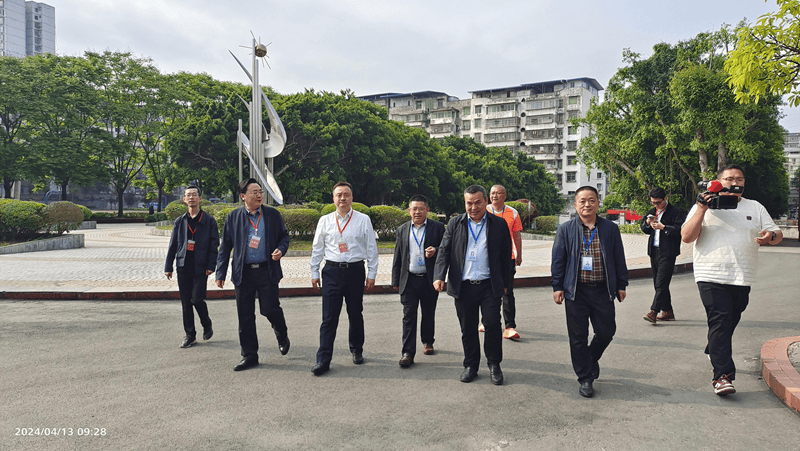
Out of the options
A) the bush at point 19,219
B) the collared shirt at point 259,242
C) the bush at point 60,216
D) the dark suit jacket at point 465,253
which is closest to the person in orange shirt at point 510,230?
the dark suit jacket at point 465,253

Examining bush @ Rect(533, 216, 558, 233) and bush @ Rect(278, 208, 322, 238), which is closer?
bush @ Rect(278, 208, 322, 238)

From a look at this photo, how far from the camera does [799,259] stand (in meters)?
16.0

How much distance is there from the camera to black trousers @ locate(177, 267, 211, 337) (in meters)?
5.56

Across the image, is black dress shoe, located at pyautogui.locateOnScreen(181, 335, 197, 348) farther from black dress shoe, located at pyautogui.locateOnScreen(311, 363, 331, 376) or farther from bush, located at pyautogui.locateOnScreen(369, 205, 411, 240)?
bush, located at pyautogui.locateOnScreen(369, 205, 411, 240)

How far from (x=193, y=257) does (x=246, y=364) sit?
1.52m

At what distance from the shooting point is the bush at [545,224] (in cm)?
3138

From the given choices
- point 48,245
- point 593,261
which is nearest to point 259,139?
point 48,245

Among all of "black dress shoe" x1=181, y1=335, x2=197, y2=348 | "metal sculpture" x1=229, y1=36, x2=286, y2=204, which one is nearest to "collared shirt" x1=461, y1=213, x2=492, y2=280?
"black dress shoe" x1=181, y1=335, x2=197, y2=348

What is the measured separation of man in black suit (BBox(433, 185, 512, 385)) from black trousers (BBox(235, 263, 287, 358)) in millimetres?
1656

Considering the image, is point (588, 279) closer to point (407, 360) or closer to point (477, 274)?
point (477, 274)

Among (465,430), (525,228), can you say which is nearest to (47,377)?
(465,430)

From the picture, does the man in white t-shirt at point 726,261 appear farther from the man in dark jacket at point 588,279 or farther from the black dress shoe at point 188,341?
the black dress shoe at point 188,341

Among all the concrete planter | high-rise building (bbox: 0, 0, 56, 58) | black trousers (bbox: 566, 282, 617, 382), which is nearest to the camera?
black trousers (bbox: 566, 282, 617, 382)

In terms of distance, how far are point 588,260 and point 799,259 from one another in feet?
52.6
